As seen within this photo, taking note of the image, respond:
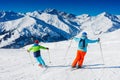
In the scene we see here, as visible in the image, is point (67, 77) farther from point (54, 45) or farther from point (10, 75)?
point (54, 45)

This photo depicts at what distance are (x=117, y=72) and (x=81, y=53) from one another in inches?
102

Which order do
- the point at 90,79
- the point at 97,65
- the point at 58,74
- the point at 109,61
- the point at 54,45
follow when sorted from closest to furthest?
the point at 90,79
the point at 58,74
the point at 97,65
the point at 109,61
the point at 54,45

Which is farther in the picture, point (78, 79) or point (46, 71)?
point (46, 71)

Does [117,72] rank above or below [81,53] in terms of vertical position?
below

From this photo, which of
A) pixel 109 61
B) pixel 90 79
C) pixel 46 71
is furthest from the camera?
pixel 109 61

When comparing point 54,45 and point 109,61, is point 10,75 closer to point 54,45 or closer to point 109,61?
point 109,61

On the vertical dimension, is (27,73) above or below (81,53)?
below

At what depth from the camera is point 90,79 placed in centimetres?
1459

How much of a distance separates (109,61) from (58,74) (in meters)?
5.58

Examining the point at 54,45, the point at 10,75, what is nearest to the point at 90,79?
the point at 10,75

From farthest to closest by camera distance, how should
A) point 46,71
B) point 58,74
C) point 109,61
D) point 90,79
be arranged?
1. point 109,61
2. point 46,71
3. point 58,74
4. point 90,79

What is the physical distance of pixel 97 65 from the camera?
18.7 m

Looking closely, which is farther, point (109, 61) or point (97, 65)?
point (109, 61)

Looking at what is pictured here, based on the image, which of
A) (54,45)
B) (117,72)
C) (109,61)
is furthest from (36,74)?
(54,45)
